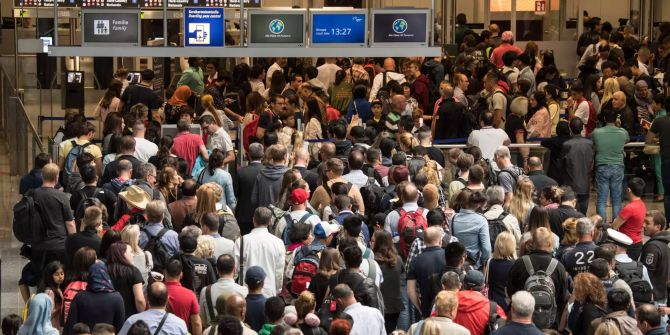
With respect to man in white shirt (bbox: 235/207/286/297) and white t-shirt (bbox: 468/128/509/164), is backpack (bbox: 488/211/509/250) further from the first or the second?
white t-shirt (bbox: 468/128/509/164)

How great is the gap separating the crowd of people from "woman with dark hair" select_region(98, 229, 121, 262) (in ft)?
0.06

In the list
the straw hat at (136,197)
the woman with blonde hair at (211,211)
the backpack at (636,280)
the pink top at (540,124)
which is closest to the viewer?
the backpack at (636,280)

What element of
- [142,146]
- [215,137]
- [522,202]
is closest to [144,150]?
[142,146]

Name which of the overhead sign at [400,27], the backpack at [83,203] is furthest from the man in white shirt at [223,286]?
the overhead sign at [400,27]

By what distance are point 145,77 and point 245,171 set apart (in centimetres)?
532

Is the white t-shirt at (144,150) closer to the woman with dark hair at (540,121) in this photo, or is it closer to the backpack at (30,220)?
the backpack at (30,220)

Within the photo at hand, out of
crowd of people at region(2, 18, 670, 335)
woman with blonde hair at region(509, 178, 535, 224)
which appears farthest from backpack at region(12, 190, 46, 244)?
woman with blonde hair at region(509, 178, 535, 224)

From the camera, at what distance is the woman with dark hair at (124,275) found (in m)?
11.2

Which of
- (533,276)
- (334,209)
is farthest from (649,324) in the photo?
(334,209)

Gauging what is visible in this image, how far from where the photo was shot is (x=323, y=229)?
1204 centimetres

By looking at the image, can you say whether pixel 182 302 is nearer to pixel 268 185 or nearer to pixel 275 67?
pixel 268 185

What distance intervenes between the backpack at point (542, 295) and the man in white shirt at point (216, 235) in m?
2.50

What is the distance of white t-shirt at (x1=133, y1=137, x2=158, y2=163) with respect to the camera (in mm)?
15531

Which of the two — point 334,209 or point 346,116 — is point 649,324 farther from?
point 346,116
